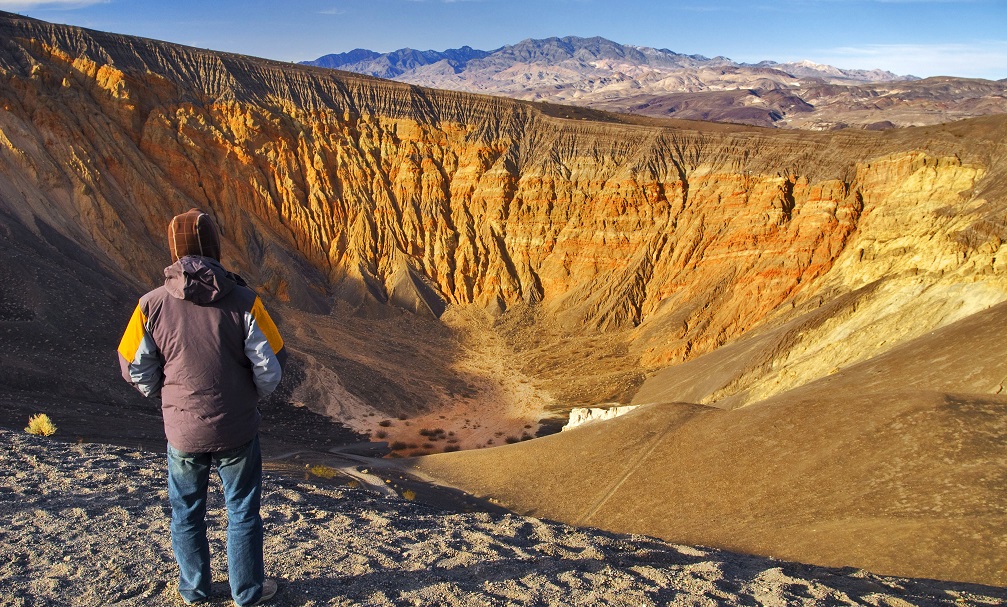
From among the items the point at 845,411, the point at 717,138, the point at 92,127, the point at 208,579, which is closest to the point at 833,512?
the point at 845,411

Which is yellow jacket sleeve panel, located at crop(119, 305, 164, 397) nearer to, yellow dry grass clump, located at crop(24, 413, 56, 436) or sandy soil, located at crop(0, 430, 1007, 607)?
sandy soil, located at crop(0, 430, 1007, 607)

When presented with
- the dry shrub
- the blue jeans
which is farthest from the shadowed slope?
the blue jeans

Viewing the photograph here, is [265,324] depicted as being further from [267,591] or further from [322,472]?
[322,472]

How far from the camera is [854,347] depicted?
74.9 ft

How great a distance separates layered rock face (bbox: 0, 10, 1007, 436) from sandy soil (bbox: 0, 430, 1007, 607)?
21.9 m

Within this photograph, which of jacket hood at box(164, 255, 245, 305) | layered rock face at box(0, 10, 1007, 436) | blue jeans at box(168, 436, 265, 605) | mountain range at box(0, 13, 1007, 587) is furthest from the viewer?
layered rock face at box(0, 10, 1007, 436)

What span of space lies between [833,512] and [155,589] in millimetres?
9380

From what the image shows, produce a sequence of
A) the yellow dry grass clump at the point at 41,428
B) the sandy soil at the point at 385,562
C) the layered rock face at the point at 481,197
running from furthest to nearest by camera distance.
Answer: the layered rock face at the point at 481,197, the yellow dry grass clump at the point at 41,428, the sandy soil at the point at 385,562

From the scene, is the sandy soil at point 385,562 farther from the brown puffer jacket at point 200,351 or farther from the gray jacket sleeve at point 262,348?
the gray jacket sleeve at point 262,348

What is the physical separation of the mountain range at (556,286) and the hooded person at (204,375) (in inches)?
294

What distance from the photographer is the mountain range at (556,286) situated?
1237 cm

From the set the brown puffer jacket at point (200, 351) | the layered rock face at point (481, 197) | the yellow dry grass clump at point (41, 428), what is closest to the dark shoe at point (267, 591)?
the brown puffer jacket at point (200, 351)

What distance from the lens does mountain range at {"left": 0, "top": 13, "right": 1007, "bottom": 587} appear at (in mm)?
12367

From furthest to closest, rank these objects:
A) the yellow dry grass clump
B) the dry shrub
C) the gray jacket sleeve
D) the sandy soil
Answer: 1. the dry shrub
2. the yellow dry grass clump
3. the sandy soil
4. the gray jacket sleeve
